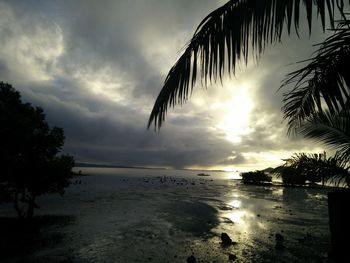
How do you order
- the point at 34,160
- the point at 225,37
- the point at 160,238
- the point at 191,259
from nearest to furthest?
the point at 225,37
the point at 191,259
the point at 160,238
the point at 34,160

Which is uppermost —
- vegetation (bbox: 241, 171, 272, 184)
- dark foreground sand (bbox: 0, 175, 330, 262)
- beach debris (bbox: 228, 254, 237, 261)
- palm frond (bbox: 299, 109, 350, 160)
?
palm frond (bbox: 299, 109, 350, 160)

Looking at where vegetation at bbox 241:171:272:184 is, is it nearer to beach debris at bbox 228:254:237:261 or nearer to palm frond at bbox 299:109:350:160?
beach debris at bbox 228:254:237:261

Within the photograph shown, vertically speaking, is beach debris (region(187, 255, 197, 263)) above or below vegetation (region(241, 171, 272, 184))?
below

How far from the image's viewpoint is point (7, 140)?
15.9 m

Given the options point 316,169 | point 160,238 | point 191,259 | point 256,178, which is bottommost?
point 160,238

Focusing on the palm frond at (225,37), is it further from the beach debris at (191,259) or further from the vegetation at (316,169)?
the beach debris at (191,259)

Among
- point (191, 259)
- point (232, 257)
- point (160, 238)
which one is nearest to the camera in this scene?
point (191, 259)

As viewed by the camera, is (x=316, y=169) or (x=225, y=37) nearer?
(x=225, y=37)

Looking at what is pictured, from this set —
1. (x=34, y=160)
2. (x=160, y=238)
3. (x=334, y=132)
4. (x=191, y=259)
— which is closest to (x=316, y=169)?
(x=334, y=132)

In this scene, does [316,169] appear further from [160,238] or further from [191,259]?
[160,238]

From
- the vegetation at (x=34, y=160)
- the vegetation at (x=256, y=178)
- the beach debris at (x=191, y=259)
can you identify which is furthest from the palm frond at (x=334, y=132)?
the vegetation at (x=256, y=178)

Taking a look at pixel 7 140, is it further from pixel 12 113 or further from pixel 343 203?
pixel 343 203

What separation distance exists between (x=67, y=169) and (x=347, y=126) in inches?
896

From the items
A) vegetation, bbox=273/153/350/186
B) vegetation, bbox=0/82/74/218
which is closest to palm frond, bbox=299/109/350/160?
vegetation, bbox=273/153/350/186
